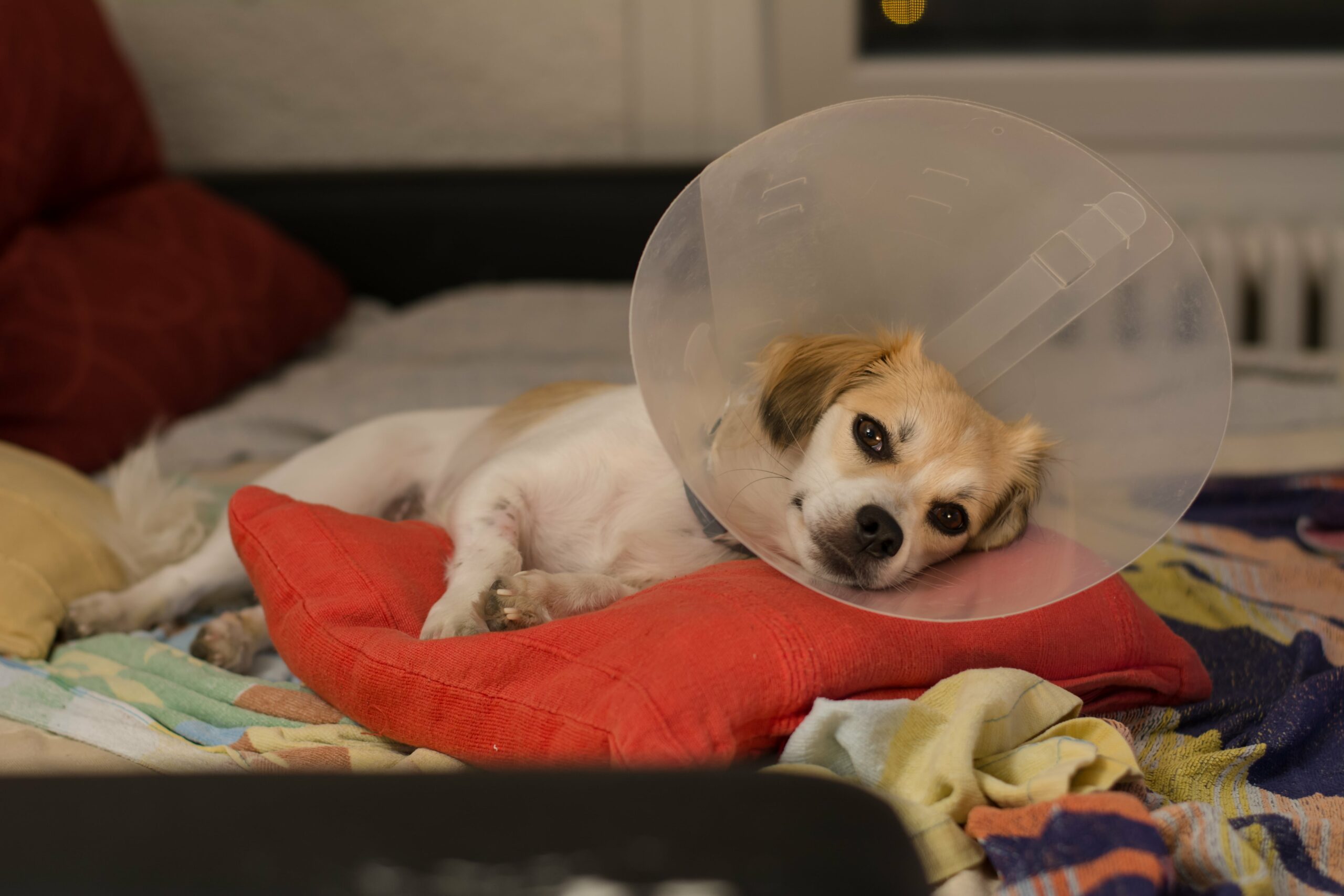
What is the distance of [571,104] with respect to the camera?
130 inches

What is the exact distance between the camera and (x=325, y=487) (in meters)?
1.56

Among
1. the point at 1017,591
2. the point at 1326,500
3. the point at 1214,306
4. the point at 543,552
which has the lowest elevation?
the point at 1326,500

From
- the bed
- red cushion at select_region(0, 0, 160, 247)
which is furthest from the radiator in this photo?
red cushion at select_region(0, 0, 160, 247)

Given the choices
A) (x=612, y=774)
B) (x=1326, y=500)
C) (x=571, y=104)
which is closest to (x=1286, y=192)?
(x=1326, y=500)

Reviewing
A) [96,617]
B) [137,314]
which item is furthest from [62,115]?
[96,617]

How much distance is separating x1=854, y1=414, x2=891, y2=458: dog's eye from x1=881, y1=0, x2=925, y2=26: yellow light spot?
2765 mm

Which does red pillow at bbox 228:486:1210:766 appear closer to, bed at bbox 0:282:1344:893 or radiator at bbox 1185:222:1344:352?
bed at bbox 0:282:1344:893

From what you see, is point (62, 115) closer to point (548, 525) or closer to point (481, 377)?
point (481, 377)

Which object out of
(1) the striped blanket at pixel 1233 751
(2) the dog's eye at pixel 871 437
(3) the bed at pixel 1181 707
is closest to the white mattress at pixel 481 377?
(3) the bed at pixel 1181 707

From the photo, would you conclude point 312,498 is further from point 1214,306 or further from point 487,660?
point 1214,306

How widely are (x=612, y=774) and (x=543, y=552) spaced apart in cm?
88

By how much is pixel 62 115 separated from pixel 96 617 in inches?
54.6

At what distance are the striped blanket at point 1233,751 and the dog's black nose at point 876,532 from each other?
0.29 m

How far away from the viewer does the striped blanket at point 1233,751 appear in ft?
2.46
